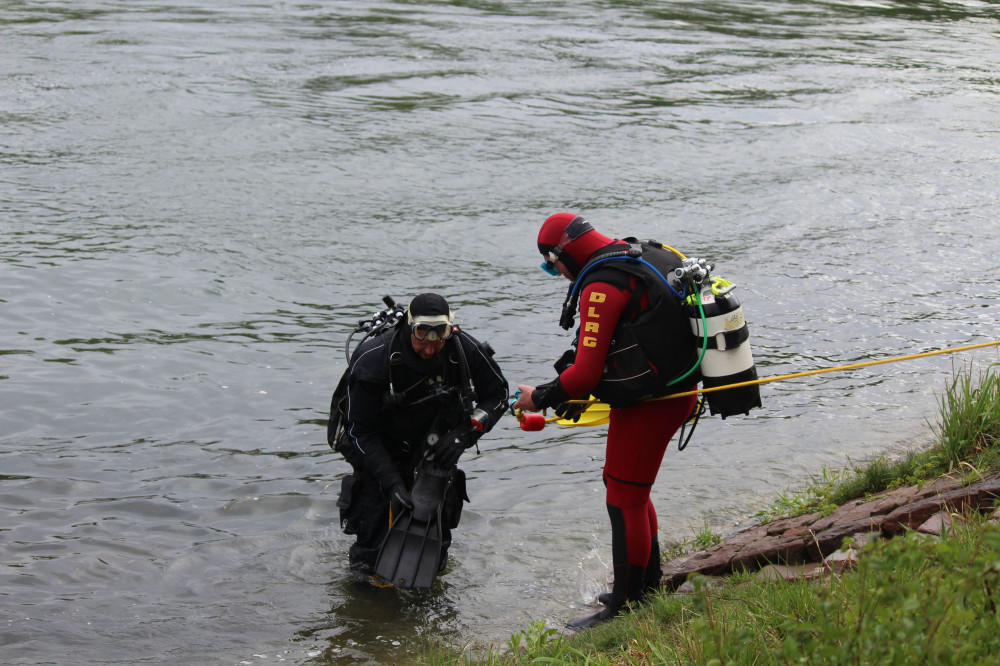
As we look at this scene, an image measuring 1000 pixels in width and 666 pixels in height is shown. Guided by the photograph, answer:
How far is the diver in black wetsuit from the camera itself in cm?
518

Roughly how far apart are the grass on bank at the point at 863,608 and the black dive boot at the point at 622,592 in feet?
0.46

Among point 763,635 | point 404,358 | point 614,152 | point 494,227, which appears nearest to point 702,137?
point 614,152

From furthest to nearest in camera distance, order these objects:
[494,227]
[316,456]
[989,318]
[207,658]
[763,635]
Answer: [494,227]
[989,318]
[316,456]
[207,658]
[763,635]

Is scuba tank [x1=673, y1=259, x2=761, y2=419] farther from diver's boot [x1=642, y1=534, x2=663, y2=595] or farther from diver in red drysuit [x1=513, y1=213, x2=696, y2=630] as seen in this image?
diver's boot [x1=642, y1=534, x2=663, y2=595]

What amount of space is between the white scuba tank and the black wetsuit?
118cm

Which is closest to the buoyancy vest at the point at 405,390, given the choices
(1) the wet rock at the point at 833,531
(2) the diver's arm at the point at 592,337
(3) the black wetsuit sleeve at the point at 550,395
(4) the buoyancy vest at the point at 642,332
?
(3) the black wetsuit sleeve at the point at 550,395

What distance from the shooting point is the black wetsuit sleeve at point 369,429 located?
5219 millimetres

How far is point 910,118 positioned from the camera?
1741cm

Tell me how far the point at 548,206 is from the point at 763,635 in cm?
940

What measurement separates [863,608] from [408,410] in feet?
9.20

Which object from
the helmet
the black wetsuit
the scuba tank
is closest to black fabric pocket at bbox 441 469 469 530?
the black wetsuit

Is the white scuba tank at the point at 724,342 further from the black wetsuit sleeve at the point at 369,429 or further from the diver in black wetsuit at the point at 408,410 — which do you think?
the black wetsuit sleeve at the point at 369,429

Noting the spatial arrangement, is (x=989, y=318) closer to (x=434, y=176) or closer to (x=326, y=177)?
(x=434, y=176)

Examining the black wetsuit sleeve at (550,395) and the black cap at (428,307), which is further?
the black cap at (428,307)
